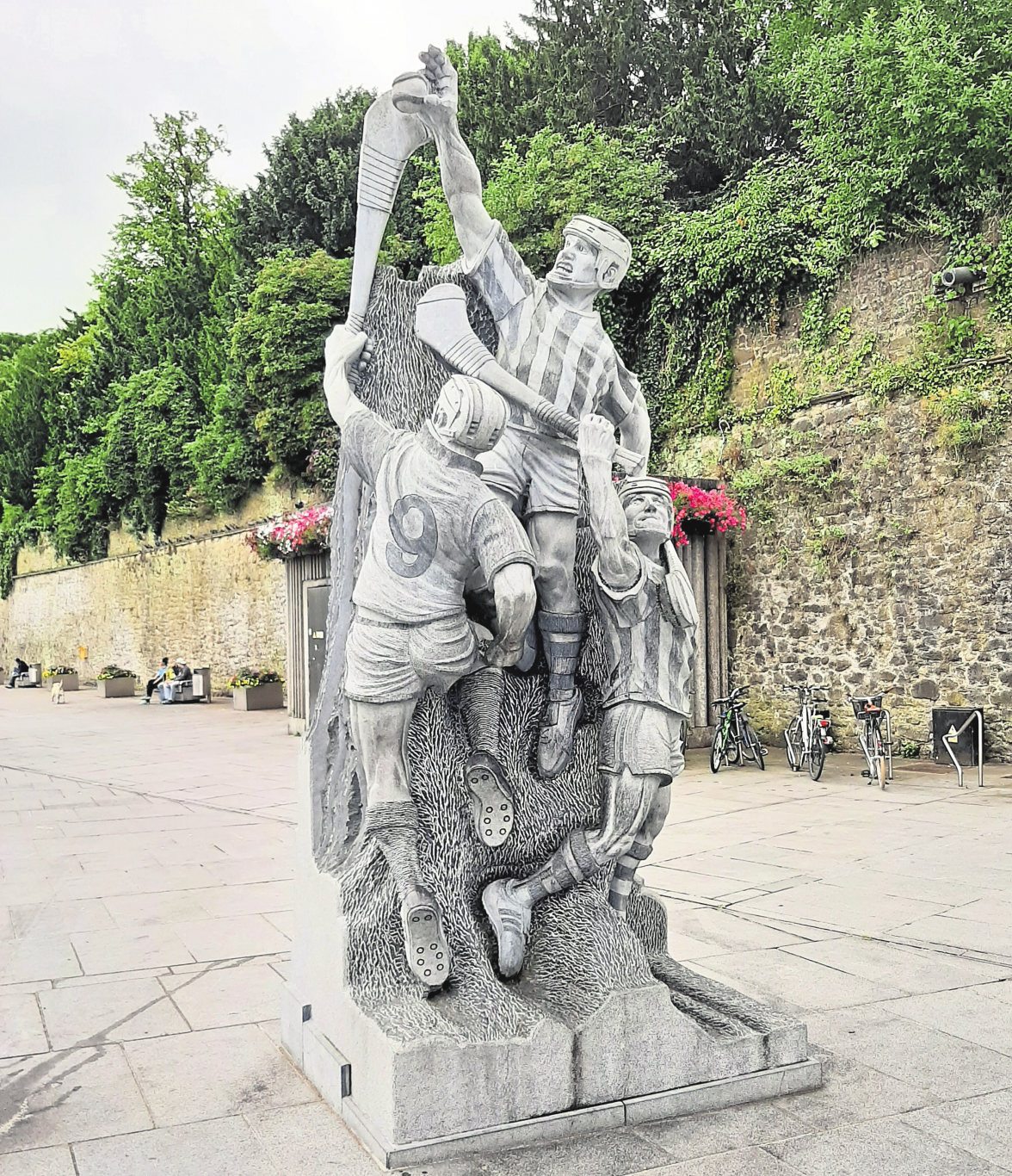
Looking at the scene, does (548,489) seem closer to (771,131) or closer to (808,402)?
(808,402)

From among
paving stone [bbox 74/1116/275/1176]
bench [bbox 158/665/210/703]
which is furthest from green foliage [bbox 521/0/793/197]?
paving stone [bbox 74/1116/275/1176]

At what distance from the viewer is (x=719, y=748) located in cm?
1032

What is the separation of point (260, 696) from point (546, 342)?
16.2 metres

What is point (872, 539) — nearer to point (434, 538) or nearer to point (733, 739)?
point (733, 739)

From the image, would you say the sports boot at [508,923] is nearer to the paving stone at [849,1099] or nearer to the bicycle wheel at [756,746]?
the paving stone at [849,1099]

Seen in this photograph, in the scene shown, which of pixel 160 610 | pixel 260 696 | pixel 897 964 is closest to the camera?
pixel 897 964

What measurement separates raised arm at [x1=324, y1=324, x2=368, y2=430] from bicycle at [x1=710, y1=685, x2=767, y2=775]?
7578 millimetres

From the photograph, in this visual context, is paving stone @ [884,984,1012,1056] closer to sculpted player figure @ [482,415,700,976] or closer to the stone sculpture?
the stone sculpture

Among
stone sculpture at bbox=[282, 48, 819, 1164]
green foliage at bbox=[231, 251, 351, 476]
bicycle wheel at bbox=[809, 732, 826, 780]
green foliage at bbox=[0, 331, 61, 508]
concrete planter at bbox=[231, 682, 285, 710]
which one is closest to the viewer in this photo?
stone sculpture at bbox=[282, 48, 819, 1164]

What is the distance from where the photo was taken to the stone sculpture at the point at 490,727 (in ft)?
9.51

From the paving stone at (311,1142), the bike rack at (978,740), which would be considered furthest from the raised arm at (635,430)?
the bike rack at (978,740)

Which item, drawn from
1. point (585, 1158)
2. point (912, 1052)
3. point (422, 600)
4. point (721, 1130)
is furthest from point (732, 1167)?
point (422, 600)

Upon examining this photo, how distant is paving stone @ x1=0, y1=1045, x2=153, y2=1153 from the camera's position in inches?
115

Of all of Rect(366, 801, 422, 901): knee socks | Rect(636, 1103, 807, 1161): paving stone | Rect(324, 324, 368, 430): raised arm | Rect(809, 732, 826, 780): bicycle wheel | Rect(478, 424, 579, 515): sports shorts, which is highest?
Rect(324, 324, 368, 430): raised arm
